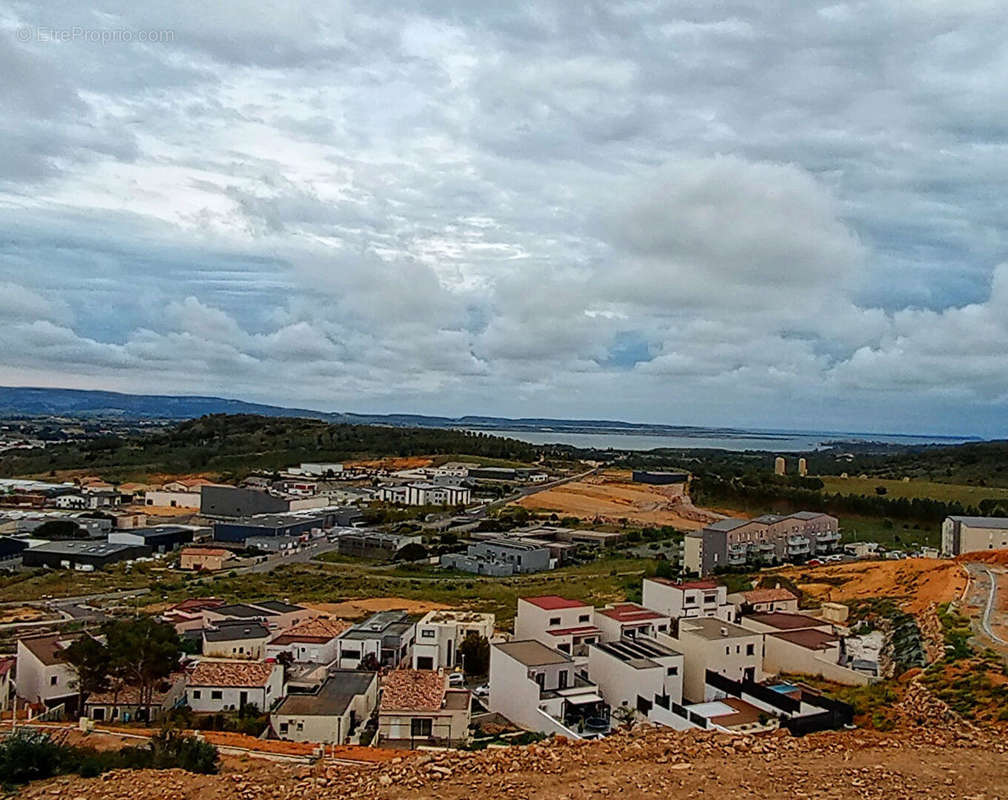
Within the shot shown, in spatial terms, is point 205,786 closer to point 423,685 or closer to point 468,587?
point 423,685

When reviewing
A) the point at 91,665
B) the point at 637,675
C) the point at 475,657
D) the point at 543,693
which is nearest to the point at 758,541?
the point at 475,657

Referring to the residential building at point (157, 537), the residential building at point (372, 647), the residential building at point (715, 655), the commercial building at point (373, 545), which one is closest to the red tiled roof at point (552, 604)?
the residential building at point (715, 655)

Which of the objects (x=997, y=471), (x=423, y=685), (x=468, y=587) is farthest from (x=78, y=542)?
(x=997, y=471)

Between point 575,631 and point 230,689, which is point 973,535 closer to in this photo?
point 575,631

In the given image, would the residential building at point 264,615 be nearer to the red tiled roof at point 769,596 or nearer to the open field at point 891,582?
the red tiled roof at point 769,596

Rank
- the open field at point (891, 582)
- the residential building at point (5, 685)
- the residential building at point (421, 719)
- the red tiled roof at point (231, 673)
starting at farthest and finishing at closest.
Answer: the open field at point (891, 582)
the red tiled roof at point (231, 673)
the residential building at point (5, 685)
the residential building at point (421, 719)

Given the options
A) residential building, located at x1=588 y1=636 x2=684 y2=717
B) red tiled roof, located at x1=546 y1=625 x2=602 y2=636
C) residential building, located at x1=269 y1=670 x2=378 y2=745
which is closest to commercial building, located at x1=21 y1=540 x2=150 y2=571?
residential building, located at x1=269 y1=670 x2=378 y2=745

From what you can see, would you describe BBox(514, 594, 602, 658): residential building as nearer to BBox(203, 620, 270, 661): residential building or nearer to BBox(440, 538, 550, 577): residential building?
BBox(203, 620, 270, 661): residential building

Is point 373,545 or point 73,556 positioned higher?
point 373,545
